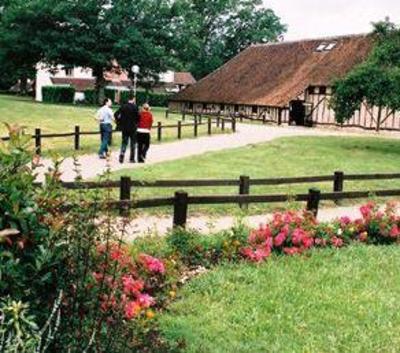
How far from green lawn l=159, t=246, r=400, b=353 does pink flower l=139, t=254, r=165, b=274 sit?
1.32ft

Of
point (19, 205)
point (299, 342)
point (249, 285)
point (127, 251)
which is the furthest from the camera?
point (249, 285)

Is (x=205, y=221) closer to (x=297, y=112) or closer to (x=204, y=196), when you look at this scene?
(x=204, y=196)

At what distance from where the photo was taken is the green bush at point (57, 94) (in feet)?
204

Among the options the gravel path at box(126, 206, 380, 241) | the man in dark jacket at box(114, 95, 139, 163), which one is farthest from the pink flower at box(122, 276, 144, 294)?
the man in dark jacket at box(114, 95, 139, 163)

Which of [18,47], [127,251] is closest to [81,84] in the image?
[18,47]

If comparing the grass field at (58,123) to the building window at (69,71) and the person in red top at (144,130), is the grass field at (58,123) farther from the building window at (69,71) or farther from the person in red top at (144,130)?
the building window at (69,71)

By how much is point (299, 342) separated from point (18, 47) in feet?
184

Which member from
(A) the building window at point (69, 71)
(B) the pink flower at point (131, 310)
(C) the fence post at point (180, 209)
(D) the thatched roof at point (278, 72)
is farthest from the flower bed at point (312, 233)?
(A) the building window at point (69, 71)

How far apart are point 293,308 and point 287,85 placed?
45072 millimetres

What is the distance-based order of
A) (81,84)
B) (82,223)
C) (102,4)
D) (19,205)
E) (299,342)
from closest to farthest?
(19,205)
(82,223)
(299,342)
(102,4)
(81,84)

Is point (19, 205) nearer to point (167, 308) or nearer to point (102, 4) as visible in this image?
point (167, 308)

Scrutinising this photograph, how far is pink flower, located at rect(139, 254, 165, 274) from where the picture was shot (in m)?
8.05

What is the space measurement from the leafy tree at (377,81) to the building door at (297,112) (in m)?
17.4

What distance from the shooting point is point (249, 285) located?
8516mm
